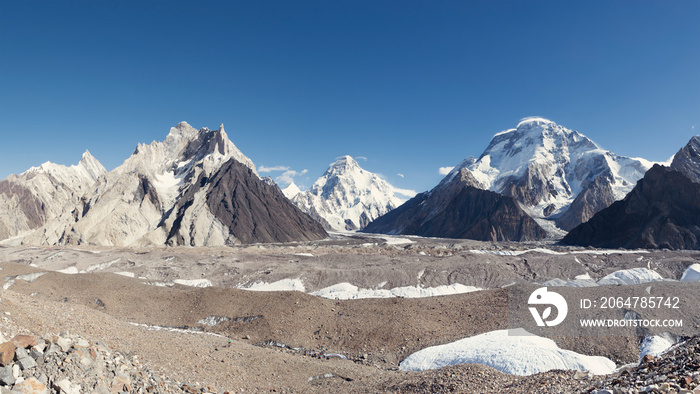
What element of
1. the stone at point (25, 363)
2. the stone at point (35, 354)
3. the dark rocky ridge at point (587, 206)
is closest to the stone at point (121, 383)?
the stone at point (35, 354)

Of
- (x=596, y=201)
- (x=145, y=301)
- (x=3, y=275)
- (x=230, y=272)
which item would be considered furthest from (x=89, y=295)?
(x=596, y=201)

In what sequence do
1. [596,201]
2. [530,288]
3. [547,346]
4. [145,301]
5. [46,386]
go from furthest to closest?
[596,201], [145,301], [530,288], [547,346], [46,386]

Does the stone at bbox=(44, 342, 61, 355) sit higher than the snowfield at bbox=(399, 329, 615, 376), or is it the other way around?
the stone at bbox=(44, 342, 61, 355)

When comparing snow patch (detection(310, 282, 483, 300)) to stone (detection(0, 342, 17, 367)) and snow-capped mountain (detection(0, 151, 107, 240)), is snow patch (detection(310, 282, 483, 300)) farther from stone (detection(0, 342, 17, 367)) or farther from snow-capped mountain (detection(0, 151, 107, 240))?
snow-capped mountain (detection(0, 151, 107, 240))

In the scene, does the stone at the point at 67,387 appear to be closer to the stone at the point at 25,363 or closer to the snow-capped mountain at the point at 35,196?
the stone at the point at 25,363

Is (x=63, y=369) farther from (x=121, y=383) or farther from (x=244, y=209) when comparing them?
(x=244, y=209)

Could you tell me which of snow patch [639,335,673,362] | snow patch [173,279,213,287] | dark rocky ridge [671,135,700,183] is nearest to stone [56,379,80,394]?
snow patch [639,335,673,362]

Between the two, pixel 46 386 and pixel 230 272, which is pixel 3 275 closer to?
pixel 230 272
